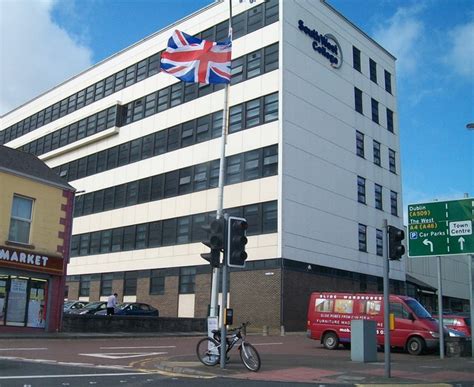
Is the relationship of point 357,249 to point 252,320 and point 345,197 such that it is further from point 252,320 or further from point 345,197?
point 252,320

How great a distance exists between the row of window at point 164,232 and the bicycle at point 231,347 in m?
21.3

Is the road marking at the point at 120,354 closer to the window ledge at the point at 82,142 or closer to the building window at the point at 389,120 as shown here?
the window ledge at the point at 82,142

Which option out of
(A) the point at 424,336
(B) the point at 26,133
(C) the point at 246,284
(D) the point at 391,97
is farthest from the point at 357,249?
(B) the point at 26,133

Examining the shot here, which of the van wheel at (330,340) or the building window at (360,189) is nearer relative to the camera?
the van wheel at (330,340)

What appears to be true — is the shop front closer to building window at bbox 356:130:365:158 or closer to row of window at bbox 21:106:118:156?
building window at bbox 356:130:365:158

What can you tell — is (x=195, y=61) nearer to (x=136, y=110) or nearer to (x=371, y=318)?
(x=371, y=318)

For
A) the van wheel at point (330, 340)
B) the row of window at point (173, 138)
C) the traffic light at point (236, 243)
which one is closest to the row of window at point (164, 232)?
the row of window at point (173, 138)

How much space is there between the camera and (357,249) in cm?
4053

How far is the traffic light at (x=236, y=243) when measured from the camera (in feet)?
42.1

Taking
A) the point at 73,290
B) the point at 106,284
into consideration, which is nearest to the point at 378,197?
the point at 106,284

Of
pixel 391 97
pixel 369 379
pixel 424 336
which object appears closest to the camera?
pixel 369 379

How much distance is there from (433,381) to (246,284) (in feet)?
76.9

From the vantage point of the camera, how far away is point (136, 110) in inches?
1844

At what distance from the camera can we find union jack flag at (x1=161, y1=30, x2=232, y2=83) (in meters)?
21.9
